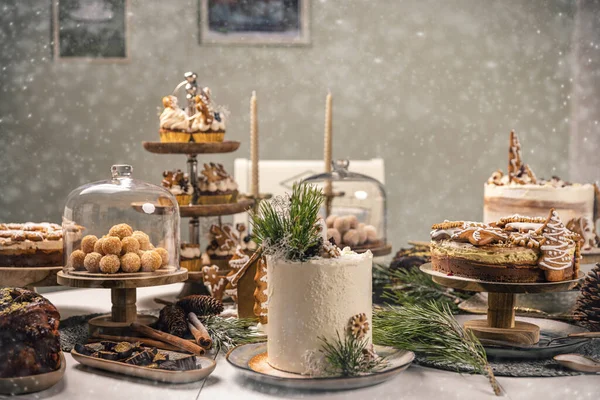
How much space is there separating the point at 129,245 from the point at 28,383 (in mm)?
474

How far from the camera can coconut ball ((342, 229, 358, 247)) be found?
2.11 meters

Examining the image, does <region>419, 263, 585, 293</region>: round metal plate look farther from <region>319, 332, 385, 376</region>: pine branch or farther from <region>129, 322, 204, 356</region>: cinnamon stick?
<region>129, 322, 204, 356</region>: cinnamon stick

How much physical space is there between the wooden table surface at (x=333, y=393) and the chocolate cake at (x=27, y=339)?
2.0 inches

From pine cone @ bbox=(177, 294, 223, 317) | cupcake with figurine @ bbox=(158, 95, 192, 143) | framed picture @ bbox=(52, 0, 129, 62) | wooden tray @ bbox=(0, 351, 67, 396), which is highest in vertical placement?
framed picture @ bbox=(52, 0, 129, 62)

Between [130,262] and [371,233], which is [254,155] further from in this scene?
[130,262]

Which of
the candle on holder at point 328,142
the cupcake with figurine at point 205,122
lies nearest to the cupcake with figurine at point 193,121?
the cupcake with figurine at point 205,122

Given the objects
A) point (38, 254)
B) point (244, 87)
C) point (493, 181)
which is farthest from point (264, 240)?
point (244, 87)

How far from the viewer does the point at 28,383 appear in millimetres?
1273

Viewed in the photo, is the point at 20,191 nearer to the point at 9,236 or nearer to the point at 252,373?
the point at 9,236

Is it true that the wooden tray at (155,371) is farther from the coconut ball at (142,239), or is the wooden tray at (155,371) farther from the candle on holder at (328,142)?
the candle on holder at (328,142)

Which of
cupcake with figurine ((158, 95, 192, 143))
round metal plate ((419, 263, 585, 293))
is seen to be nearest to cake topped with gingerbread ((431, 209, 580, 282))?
round metal plate ((419, 263, 585, 293))

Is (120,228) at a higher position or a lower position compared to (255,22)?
lower

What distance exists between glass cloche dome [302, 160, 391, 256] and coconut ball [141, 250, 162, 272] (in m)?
0.60

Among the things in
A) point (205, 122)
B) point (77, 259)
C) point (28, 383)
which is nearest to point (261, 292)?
point (77, 259)
